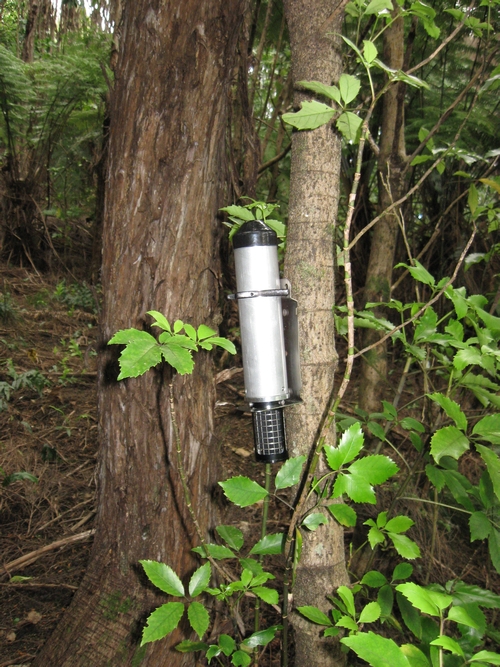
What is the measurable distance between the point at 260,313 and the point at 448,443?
0.60 metres

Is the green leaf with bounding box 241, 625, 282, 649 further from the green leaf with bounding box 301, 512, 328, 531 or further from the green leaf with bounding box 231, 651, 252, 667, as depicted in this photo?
the green leaf with bounding box 301, 512, 328, 531

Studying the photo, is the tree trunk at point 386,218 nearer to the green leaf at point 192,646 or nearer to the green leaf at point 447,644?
the green leaf at point 192,646

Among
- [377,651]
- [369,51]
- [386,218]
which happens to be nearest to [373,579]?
[377,651]

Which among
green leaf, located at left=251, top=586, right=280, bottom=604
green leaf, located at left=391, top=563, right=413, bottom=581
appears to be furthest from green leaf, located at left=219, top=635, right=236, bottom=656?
green leaf, located at left=391, top=563, right=413, bottom=581

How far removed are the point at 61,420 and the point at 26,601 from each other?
1402 millimetres

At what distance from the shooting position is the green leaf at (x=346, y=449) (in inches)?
44.6

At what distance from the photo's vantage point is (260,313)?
47.1 inches

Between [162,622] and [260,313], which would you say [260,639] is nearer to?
[162,622]

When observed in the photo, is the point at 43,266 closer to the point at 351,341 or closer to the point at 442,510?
the point at 442,510

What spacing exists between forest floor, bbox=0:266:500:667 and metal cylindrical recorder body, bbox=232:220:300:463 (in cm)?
12

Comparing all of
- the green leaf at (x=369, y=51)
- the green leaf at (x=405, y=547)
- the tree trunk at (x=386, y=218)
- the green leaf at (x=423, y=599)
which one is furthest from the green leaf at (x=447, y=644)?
the tree trunk at (x=386, y=218)

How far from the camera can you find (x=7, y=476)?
2.57 meters

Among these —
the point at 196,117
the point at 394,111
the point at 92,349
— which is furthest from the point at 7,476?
the point at 394,111

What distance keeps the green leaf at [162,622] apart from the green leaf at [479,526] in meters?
0.90
